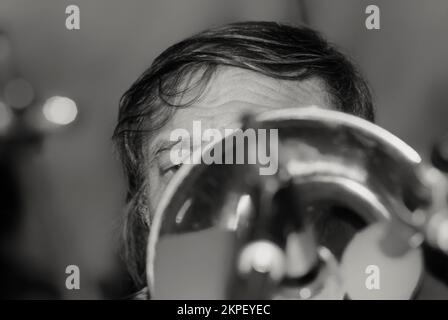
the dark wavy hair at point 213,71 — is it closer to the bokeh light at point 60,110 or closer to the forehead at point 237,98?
the forehead at point 237,98

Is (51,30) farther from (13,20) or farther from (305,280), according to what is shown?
(305,280)

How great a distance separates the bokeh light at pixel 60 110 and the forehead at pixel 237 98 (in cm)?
32

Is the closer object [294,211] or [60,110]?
[294,211]

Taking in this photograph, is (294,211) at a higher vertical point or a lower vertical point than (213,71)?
lower

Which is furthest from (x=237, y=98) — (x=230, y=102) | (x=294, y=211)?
(x=294, y=211)

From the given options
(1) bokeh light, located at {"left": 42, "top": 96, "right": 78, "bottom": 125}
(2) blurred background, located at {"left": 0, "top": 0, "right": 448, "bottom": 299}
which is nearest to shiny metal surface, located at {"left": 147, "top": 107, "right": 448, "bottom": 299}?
(2) blurred background, located at {"left": 0, "top": 0, "right": 448, "bottom": 299}

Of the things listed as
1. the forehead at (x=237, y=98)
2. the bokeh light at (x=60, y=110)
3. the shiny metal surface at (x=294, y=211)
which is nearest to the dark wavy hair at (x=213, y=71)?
the forehead at (x=237, y=98)

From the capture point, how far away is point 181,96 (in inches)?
38.7

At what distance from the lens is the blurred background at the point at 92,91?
3.66 ft

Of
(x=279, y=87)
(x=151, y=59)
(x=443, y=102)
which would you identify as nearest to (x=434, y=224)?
(x=279, y=87)

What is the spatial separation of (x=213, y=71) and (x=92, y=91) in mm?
318

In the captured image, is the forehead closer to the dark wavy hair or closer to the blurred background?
the dark wavy hair

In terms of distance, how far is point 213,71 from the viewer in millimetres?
976

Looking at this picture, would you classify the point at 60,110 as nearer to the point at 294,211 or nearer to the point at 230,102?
the point at 230,102
